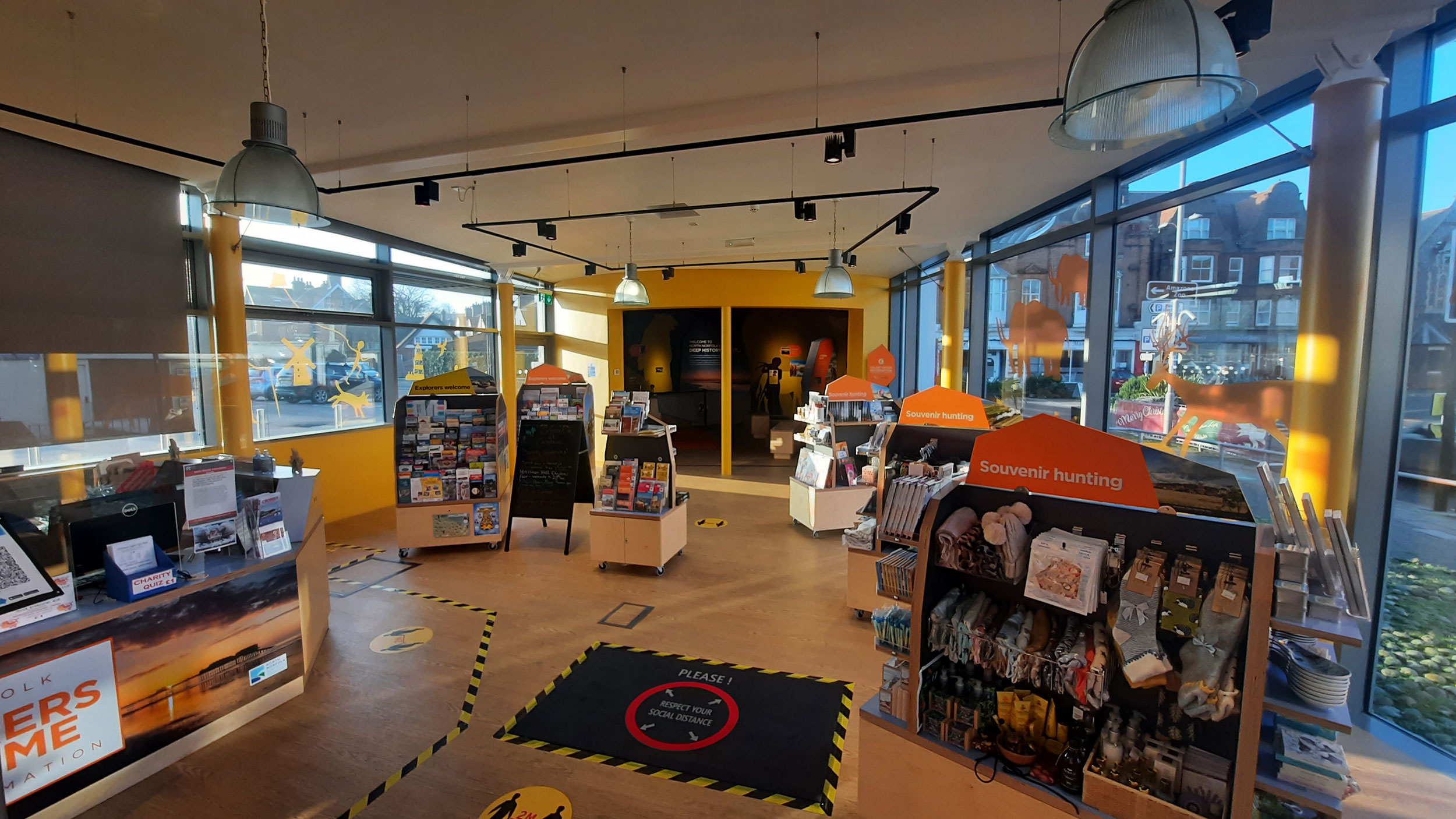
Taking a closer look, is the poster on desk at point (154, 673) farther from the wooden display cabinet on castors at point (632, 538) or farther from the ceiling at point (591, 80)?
the ceiling at point (591, 80)

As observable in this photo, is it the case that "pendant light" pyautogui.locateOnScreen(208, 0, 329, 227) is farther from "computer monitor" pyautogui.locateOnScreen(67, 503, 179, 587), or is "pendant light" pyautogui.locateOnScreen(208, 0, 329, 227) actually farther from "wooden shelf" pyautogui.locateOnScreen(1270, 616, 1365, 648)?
"wooden shelf" pyautogui.locateOnScreen(1270, 616, 1365, 648)

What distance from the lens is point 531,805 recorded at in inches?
115

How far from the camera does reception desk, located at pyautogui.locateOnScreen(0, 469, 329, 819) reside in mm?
2705

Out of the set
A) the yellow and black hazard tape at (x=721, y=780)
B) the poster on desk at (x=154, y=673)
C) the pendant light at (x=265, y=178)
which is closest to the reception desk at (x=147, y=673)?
the poster on desk at (x=154, y=673)

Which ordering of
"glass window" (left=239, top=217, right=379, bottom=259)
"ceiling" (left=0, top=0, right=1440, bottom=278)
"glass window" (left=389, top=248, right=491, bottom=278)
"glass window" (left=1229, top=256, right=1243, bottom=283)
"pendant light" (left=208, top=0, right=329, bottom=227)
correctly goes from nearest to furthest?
"pendant light" (left=208, top=0, right=329, bottom=227) < "ceiling" (left=0, top=0, right=1440, bottom=278) < "glass window" (left=1229, top=256, right=1243, bottom=283) < "glass window" (left=239, top=217, right=379, bottom=259) < "glass window" (left=389, top=248, right=491, bottom=278)

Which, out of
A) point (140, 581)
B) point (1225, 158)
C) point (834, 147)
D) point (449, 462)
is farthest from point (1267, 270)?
point (449, 462)

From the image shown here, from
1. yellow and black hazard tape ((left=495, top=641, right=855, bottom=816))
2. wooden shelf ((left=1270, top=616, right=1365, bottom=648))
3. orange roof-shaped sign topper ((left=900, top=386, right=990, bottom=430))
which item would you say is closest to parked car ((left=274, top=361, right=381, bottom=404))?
yellow and black hazard tape ((left=495, top=641, right=855, bottom=816))

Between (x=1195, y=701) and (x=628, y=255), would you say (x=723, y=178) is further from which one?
(x=1195, y=701)

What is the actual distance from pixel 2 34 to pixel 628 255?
7834 mm

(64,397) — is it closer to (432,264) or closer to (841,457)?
(432,264)

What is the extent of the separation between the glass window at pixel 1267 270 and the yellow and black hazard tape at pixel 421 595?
261 inches

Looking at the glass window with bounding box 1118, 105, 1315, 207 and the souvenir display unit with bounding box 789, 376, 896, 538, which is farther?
the souvenir display unit with bounding box 789, 376, 896, 538

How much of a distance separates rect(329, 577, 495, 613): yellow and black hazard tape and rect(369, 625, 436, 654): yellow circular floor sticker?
0.43 m

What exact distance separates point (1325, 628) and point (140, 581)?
5.22m
